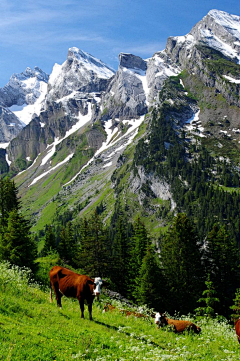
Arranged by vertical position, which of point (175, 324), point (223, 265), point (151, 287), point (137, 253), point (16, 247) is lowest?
point (223, 265)

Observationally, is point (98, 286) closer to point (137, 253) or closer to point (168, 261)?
point (168, 261)

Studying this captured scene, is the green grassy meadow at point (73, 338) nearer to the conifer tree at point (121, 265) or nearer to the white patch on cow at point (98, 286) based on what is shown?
the white patch on cow at point (98, 286)

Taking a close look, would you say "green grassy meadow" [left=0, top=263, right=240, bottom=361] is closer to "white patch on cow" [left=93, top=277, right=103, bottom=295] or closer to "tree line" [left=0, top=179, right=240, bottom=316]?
"white patch on cow" [left=93, top=277, right=103, bottom=295]

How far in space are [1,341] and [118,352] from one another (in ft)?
13.4

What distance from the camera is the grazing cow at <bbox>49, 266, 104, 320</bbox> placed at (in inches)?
515

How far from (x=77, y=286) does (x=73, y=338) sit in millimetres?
3482

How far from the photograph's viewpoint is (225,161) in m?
190

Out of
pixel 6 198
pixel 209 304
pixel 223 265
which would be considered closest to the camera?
pixel 209 304

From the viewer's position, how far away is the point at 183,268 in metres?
43.3

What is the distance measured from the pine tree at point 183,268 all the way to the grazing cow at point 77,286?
106 ft

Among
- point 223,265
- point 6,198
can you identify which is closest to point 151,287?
point 223,265

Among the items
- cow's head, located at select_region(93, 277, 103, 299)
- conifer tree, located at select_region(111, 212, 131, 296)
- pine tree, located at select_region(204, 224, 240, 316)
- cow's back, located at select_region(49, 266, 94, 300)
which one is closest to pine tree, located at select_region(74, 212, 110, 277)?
conifer tree, located at select_region(111, 212, 131, 296)

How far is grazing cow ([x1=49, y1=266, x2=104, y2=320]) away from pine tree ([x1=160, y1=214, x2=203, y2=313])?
32235mm

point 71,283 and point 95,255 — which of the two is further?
point 95,255
